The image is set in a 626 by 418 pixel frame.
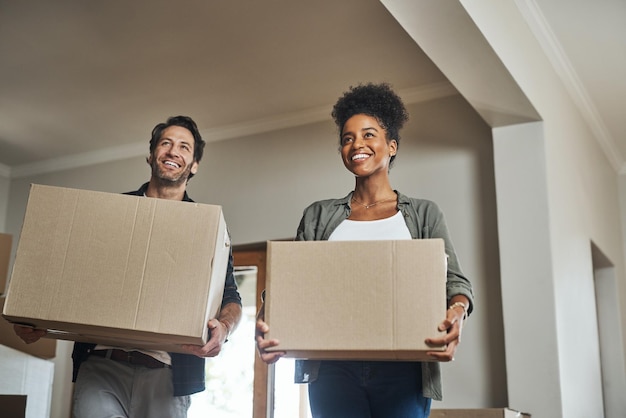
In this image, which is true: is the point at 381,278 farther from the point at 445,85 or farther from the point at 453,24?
the point at 445,85

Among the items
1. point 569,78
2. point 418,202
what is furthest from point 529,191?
point 418,202

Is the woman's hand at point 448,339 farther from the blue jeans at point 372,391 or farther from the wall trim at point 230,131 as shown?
the wall trim at point 230,131

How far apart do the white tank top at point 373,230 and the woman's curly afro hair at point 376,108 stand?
0.21 m

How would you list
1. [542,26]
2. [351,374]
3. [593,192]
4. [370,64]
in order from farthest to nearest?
[593,192] → [370,64] → [542,26] → [351,374]

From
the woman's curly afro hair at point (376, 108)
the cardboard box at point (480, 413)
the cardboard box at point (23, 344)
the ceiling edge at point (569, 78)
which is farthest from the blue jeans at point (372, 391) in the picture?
the ceiling edge at point (569, 78)

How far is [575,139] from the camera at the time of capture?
3.48 metres

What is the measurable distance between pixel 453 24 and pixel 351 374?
141 centimetres

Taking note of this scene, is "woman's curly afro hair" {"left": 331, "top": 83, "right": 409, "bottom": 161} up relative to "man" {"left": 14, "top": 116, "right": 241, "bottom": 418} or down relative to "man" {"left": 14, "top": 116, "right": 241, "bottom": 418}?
up

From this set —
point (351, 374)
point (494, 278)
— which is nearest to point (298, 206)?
point (494, 278)

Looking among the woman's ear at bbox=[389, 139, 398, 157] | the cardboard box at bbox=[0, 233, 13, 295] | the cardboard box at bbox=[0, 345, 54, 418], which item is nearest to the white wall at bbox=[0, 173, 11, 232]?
the cardboard box at bbox=[0, 233, 13, 295]

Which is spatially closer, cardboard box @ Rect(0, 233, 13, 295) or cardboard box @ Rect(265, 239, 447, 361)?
cardboard box @ Rect(265, 239, 447, 361)

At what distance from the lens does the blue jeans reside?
1.38m

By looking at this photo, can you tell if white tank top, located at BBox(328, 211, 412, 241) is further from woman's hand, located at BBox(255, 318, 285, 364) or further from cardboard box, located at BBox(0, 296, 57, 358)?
cardboard box, located at BBox(0, 296, 57, 358)

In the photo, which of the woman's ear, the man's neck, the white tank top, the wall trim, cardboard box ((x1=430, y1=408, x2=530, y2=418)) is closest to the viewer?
the white tank top
